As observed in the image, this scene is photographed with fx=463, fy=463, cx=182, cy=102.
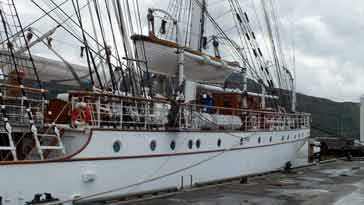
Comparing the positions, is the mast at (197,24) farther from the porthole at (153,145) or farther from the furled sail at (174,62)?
the porthole at (153,145)

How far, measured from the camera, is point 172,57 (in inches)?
711

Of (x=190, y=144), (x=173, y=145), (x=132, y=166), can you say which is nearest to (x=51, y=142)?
(x=132, y=166)

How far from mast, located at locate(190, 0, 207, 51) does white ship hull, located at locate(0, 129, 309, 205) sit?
5.09 meters

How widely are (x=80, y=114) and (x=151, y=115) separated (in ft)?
8.57

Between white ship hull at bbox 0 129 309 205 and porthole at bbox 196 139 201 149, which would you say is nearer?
white ship hull at bbox 0 129 309 205

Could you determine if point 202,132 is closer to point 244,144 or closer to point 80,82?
point 244,144

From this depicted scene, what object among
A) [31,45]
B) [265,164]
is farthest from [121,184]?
[265,164]

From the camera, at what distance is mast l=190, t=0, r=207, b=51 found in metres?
21.0

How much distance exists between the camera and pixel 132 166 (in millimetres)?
12688

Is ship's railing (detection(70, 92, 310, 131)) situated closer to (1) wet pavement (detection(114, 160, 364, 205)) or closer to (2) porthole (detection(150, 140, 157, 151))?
(2) porthole (detection(150, 140, 157, 151))

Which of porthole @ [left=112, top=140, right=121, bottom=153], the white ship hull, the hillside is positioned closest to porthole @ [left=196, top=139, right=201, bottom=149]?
the white ship hull

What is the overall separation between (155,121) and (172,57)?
14.5ft

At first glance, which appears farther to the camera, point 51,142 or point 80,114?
point 51,142

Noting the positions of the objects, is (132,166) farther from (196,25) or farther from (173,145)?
(196,25)
